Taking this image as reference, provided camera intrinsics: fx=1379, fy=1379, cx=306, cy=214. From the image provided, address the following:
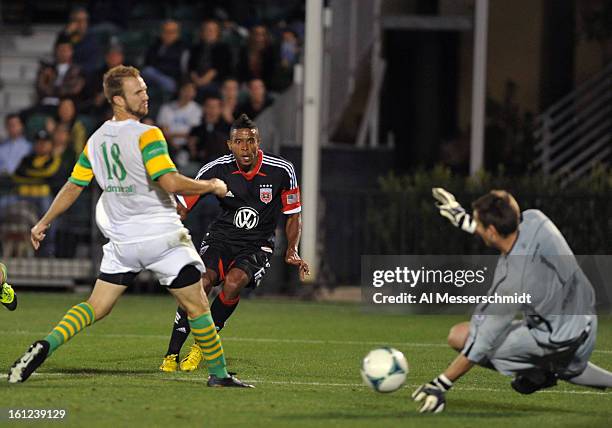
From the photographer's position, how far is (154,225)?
895cm

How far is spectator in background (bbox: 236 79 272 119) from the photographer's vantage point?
20859 millimetres

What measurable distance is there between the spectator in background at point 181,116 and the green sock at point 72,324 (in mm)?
12156

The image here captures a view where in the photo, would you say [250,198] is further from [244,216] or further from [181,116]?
[181,116]

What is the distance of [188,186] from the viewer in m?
8.66

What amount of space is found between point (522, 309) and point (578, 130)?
14.4 m

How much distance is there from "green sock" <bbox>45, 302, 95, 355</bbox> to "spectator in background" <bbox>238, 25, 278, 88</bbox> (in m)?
13.3

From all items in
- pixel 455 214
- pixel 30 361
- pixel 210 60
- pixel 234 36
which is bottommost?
pixel 30 361

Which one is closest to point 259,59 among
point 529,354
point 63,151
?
point 63,151

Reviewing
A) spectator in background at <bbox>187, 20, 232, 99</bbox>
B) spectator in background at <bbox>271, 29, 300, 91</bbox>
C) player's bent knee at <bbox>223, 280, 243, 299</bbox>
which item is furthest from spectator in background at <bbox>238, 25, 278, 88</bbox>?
player's bent knee at <bbox>223, 280, 243, 299</bbox>

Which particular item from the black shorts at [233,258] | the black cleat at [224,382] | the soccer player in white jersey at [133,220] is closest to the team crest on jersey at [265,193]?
the black shorts at [233,258]

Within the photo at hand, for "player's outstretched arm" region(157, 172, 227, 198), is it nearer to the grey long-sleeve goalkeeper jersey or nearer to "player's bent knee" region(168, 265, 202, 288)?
"player's bent knee" region(168, 265, 202, 288)

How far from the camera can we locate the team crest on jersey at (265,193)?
11.1 meters

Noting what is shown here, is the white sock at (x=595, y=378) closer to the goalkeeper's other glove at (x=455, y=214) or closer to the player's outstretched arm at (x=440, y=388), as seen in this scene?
the player's outstretched arm at (x=440, y=388)

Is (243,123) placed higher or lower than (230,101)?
higher
